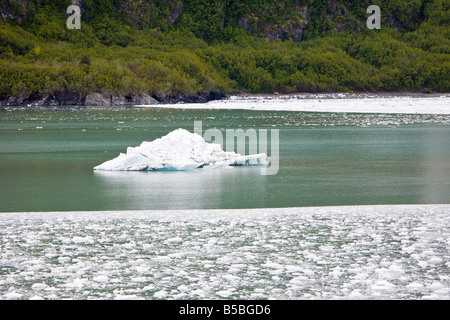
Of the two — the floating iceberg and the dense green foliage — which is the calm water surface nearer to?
the floating iceberg

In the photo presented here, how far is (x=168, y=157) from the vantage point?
14734 millimetres

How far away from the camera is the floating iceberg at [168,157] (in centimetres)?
1458

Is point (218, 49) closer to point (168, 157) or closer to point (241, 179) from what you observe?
point (168, 157)

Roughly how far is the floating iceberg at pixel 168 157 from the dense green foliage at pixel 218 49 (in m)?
58.0

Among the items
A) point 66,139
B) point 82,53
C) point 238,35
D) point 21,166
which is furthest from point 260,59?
point 21,166

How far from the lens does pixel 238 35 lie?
447 feet

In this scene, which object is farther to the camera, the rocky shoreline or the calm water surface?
the rocky shoreline

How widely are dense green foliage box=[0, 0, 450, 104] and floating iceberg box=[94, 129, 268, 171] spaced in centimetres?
5801

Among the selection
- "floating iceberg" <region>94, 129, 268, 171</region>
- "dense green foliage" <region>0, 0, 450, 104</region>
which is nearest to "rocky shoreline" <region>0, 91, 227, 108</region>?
"dense green foliage" <region>0, 0, 450, 104</region>

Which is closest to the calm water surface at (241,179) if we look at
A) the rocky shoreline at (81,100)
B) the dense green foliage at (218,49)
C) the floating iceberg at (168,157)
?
the floating iceberg at (168,157)

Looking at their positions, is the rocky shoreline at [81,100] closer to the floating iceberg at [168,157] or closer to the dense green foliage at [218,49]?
the dense green foliage at [218,49]

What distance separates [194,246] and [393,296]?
2.47 m

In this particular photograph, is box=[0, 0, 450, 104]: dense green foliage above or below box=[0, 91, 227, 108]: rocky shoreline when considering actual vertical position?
above

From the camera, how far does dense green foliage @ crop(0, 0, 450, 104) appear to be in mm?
78688
